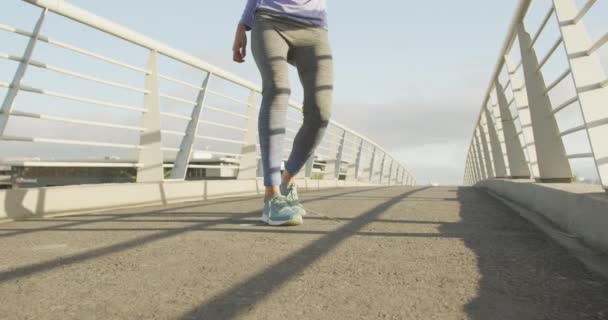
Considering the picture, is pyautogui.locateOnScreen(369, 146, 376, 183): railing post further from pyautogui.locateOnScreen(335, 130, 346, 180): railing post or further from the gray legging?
the gray legging

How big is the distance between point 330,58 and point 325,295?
1.92 metres

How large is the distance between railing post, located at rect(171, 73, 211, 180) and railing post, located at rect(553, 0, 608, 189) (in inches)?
146

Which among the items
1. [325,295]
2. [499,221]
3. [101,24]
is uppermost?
[101,24]

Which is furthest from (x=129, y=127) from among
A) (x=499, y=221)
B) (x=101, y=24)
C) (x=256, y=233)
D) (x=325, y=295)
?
(x=325, y=295)

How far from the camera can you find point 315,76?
278cm

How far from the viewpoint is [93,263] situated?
63.4 inches

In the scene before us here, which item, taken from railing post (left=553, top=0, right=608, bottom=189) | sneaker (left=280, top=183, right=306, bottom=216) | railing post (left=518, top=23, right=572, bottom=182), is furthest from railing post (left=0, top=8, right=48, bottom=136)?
railing post (left=518, top=23, right=572, bottom=182)

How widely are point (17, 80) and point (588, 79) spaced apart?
348 cm

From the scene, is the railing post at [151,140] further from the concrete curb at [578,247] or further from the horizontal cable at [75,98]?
→ the concrete curb at [578,247]

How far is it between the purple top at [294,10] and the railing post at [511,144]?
293 cm

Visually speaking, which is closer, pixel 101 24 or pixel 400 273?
pixel 400 273

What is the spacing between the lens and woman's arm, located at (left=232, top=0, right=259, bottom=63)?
2.74 meters

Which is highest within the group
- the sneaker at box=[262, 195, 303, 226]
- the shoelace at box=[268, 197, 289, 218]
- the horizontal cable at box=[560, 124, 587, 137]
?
the horizontal cable at box=[560, 124, 587, 137]

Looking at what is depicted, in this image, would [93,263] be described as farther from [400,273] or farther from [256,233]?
[400,273]
